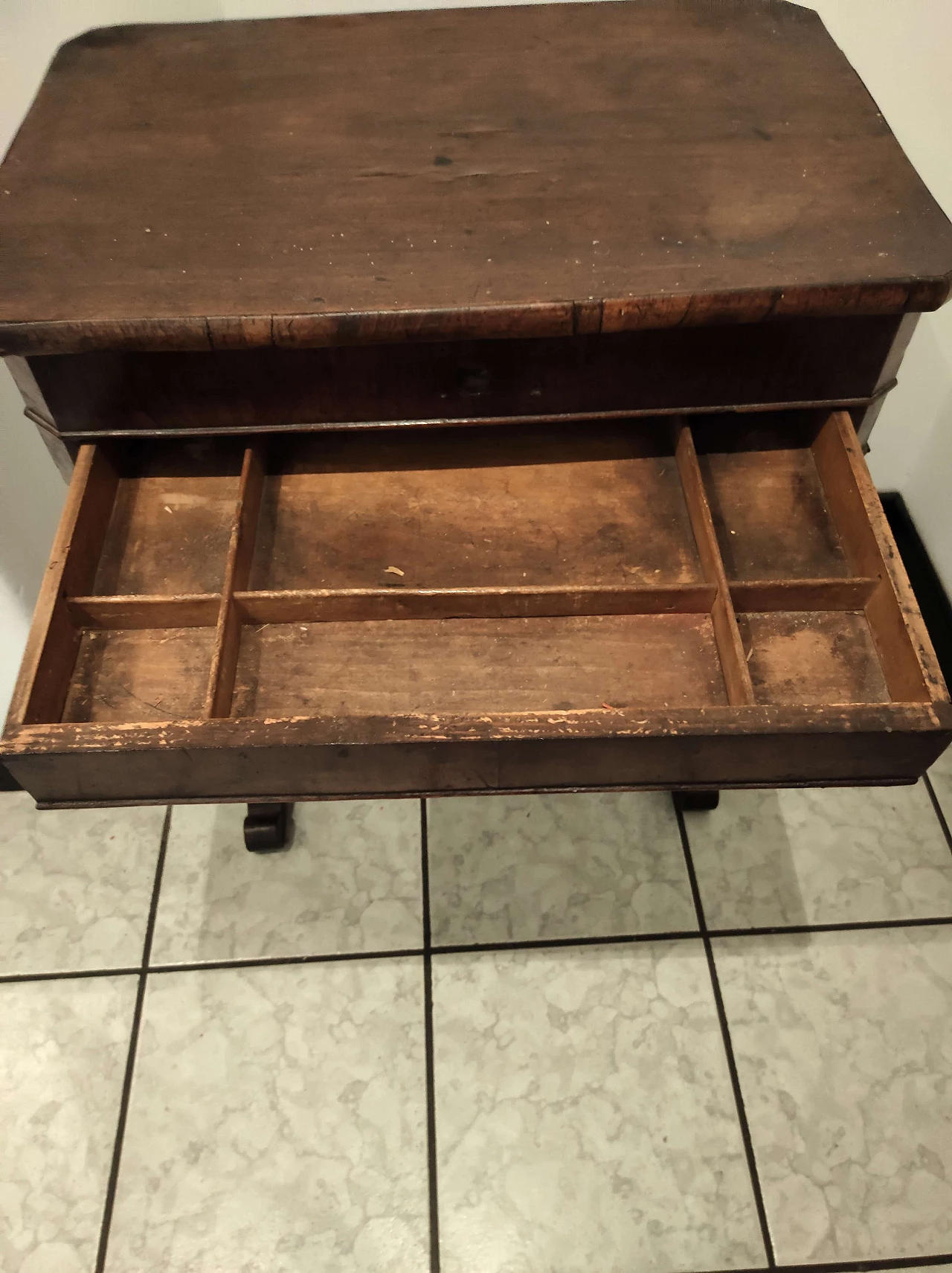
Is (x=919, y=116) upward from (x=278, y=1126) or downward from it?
upward

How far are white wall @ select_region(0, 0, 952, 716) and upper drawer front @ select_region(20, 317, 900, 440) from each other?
0.40 metres

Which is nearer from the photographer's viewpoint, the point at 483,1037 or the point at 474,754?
the point at 474,754

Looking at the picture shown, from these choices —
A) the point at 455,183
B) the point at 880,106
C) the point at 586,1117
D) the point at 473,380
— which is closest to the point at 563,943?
the point at 586,1117

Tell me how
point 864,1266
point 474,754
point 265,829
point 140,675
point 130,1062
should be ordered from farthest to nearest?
point 265,829 → point 130,1062 → point 864,1266 → point 140,675 → point 474,754

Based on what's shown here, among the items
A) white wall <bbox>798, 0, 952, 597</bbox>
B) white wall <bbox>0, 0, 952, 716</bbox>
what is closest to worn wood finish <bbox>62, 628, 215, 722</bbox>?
white wall <bbox>0, 0, 952, 716</bbox>

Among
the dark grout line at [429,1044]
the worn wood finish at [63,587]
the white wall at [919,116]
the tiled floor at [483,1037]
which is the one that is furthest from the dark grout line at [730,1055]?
the worn wood finish at [63,587]

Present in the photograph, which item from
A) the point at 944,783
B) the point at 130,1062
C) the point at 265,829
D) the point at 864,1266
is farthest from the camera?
the point at 944,783

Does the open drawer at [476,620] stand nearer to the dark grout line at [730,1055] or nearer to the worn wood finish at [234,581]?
the worn wood finish at [234,581]

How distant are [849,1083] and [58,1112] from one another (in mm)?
992

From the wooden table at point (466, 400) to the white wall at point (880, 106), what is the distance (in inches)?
3.7

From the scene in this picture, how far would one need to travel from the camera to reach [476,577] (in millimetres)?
848

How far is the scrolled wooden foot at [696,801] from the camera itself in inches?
50.5

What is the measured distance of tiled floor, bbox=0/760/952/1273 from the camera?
104 cm

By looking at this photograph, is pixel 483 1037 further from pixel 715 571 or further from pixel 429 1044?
pixel 715 571
